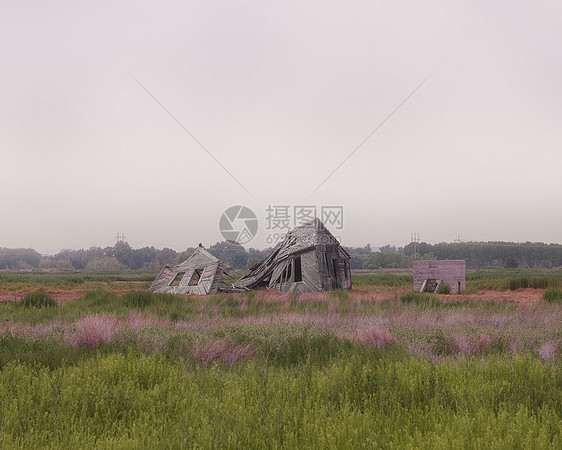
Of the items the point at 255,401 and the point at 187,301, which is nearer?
the point at 255,401

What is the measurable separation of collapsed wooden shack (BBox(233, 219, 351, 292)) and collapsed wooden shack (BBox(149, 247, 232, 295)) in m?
2.26

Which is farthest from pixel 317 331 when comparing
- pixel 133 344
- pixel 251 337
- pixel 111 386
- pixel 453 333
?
pixel 111 386

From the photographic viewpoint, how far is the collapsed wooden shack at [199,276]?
74.2 feet

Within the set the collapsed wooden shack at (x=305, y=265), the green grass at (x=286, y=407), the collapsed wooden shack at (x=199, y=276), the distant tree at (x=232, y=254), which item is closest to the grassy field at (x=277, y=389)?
the green grass at (x=286, y=407)

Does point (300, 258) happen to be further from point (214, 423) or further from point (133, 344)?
point (214, 423)

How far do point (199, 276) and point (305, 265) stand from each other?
23.1 feet

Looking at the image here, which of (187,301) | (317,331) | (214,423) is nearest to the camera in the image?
(214,423)

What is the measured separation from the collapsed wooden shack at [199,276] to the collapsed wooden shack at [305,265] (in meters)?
2.26

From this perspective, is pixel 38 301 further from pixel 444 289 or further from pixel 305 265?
pixel 444 289

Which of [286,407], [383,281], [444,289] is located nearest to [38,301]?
[286,407]

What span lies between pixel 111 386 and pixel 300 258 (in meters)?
19.0

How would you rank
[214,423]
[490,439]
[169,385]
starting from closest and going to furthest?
[490,439] → [214,423] → [169,385]

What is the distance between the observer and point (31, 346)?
20.0 feet

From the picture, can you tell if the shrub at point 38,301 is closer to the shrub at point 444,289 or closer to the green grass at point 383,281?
the shrub at point 444,289
